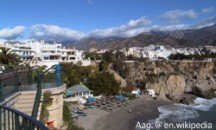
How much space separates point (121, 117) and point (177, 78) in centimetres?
3539

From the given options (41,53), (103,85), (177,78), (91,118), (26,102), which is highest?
(41,53)

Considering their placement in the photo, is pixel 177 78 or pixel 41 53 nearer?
pixel 177 78

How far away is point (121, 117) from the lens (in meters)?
35.3

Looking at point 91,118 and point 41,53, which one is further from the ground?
point 41,53

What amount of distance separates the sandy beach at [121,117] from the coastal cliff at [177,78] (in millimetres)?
11594

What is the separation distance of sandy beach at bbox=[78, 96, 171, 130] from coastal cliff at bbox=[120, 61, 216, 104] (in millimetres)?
11594

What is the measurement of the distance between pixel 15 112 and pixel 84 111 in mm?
32820

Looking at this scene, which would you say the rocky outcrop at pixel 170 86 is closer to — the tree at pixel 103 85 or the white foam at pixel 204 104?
the white foam at pixel 204 104

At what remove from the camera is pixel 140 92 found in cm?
5666

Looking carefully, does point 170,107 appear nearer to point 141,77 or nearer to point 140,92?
point 140,92

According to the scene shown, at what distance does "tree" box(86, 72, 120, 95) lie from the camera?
4859 cm

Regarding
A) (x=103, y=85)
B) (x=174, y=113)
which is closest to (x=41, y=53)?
(x=103, y=85)

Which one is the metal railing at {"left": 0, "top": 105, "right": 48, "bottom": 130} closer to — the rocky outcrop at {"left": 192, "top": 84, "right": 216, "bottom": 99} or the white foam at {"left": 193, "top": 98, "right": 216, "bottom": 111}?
the white foam at {"left": 193, "top": 98, "right": 216, "bottom": 111}

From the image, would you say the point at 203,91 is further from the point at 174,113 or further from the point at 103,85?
the point at 103,85
